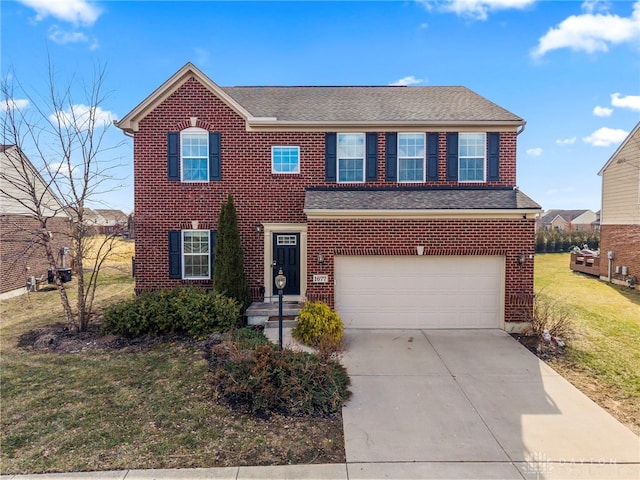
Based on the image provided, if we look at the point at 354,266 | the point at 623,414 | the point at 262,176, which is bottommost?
the point at 623,414

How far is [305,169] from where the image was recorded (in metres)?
10.8

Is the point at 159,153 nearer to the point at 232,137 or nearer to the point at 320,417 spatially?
the point at 232,137

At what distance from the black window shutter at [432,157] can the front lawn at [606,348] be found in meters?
5.74

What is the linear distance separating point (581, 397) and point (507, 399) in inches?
52.4

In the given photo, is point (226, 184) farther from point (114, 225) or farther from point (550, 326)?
point (550, 326)

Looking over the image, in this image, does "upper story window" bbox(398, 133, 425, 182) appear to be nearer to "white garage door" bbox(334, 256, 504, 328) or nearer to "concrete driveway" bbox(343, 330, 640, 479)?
"white garage door" bbox(334, 256, 504, 328)

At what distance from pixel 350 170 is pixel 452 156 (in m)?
3.21

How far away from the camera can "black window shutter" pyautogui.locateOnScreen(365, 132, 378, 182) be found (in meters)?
10.8

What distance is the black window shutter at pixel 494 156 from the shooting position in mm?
10680

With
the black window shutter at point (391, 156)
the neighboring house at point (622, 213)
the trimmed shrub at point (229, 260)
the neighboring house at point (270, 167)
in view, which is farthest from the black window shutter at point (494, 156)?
the neighboring house at point (622, 213)

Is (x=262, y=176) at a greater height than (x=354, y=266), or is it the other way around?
(x=262, y=176)

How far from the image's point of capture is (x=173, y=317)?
8664mm

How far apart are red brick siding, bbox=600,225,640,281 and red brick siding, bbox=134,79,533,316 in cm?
926

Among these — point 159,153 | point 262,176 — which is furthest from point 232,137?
point 159,153
